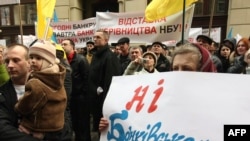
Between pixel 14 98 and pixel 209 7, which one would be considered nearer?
pixel 14 98

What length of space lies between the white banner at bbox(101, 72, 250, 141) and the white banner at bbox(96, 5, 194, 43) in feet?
12.5

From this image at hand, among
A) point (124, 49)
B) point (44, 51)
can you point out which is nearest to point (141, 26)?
point (124, 49)

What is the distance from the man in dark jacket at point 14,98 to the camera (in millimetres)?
1900

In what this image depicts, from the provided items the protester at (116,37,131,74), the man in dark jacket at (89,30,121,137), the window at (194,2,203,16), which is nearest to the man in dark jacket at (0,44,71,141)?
the man in dark jacket at (89,30,121,137)

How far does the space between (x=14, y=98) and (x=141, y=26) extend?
4.91 meters

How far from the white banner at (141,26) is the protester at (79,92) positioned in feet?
5.49

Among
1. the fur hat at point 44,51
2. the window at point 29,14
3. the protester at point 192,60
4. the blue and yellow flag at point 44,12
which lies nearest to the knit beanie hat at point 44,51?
the fur hat at point 44,51

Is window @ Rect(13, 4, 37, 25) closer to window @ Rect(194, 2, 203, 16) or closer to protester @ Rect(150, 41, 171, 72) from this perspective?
window @ Rect(194, 2, 203, 16)

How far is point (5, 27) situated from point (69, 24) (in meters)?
11.2

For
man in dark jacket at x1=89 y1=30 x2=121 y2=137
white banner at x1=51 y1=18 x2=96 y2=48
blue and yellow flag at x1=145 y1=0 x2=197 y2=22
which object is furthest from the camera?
white banner at x1=51 y1=18 x2=96 y2=48

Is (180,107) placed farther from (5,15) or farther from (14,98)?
(5,15)

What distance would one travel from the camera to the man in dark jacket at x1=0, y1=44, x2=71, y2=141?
1.90 m

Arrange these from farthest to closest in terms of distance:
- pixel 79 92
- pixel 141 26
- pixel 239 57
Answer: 1. pixel 141 26
2. pixel 79 92
3. pixel 239 57

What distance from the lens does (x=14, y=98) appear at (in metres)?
2.02
